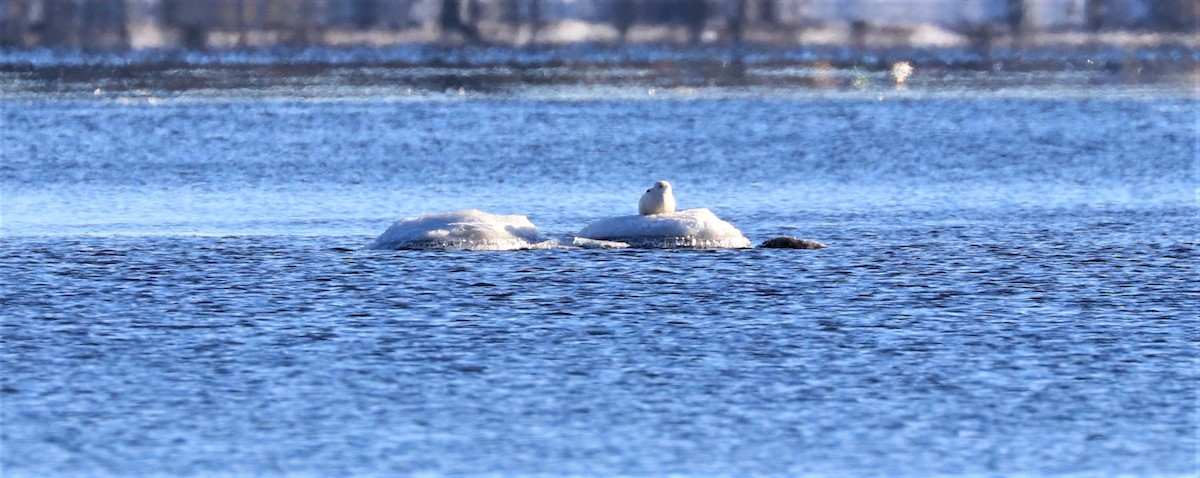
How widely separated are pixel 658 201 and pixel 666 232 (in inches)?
16.7

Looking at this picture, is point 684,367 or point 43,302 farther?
point 43,302

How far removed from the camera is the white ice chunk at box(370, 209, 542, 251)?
18.3 metres

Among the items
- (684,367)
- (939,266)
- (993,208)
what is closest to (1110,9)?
(993,208)

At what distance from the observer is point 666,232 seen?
18.4m

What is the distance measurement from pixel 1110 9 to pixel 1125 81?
66.0ft

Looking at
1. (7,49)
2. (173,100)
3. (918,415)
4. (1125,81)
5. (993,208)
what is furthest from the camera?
(7,49)

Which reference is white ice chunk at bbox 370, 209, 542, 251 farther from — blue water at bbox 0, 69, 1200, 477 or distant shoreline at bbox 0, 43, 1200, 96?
distant shoreline at bbox 0, 43, 1200, 96

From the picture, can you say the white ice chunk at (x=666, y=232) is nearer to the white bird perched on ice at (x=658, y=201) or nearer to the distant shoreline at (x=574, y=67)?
the white bird perched on ice at (x=658, y=201)

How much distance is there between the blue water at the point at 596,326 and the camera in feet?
32.9

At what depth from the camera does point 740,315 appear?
1441cm

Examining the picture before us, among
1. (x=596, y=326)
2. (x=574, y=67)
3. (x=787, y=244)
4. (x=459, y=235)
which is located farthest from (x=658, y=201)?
(x=574, y=67)

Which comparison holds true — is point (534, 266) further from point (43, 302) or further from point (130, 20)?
point (130, 20)

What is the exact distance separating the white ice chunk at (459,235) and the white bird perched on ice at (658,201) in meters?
1.06

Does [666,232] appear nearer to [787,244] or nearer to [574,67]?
[787,244]
